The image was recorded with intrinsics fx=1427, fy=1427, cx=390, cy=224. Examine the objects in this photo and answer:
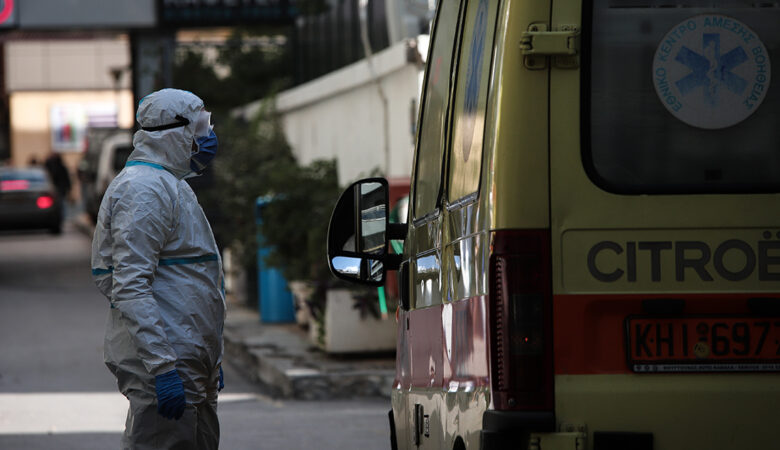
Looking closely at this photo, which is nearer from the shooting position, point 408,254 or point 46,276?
point 408,254

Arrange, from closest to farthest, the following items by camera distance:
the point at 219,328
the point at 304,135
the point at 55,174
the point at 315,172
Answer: the point at 219,328 < the point at 315,172 < the point at 304,135 < the point at 55,174

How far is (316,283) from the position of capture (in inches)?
503

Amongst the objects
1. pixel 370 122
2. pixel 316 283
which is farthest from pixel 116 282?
pixel 370 122

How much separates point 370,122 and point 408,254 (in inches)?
447

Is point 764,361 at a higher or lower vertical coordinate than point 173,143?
lower

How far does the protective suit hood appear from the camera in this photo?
16.9ft

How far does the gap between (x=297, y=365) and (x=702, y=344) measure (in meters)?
8.39

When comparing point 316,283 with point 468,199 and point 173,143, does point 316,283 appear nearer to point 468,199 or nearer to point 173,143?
point 173,143

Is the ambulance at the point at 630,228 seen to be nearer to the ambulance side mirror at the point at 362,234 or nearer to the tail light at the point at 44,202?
the ambulance side mirror at the point at 362,234

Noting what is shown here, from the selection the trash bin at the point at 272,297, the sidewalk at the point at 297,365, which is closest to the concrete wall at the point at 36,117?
the trash bin at the point at 272,297

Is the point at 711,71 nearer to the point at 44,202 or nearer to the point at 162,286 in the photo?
the point at 162,286

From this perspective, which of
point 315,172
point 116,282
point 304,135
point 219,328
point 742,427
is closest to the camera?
point 742,427

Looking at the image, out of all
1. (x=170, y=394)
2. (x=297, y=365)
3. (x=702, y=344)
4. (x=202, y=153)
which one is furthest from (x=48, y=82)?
(x=702, y=344)

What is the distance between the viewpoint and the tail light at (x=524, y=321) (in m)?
3.82
